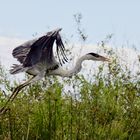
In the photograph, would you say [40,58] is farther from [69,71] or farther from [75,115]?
[75,115]

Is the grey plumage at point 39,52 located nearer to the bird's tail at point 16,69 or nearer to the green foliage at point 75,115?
the bird's tail at point 16,69

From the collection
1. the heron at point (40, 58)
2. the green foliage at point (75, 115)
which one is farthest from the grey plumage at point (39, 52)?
the green foliage at point (75, 115)

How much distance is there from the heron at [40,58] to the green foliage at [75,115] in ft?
0.84

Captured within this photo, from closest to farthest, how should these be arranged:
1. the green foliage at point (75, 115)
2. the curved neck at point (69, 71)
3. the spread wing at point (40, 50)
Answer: the green foliage at point (75, 115) → the spread wing at point (40, 50) → the curved neck at point (69, 71)

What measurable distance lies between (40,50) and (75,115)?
3.86 ft

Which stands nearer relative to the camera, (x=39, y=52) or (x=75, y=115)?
(x=75, y=115)

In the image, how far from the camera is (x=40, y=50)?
702 centimetres

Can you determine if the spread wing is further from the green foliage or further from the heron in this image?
the green foliage

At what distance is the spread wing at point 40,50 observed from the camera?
6836 mm

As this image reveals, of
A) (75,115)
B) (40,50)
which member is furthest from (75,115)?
(40,50)

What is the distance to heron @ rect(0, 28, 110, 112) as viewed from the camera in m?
6.89

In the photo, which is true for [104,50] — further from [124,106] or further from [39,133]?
[39,133]

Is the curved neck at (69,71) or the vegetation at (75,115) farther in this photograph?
the curved neck at (69,71)

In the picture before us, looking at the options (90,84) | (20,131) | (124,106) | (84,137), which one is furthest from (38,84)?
(84,137)
